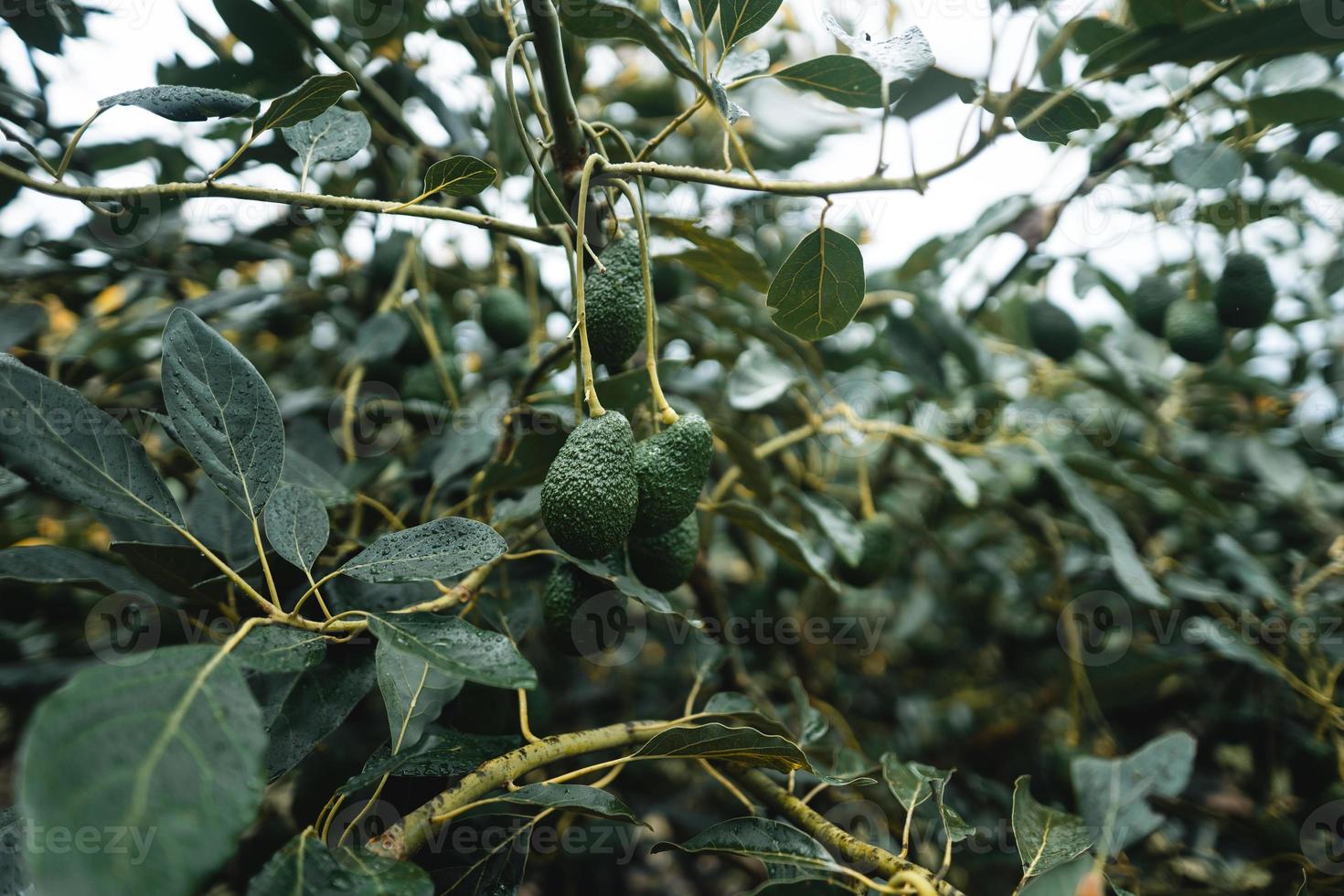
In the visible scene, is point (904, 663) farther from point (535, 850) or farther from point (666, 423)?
point (666, 423)

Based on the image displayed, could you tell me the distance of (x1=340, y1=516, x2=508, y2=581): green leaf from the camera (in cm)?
60

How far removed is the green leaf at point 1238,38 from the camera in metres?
0.64

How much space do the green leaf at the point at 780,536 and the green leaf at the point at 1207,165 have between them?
0.70 metres

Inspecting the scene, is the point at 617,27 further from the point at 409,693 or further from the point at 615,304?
the point at 409,693

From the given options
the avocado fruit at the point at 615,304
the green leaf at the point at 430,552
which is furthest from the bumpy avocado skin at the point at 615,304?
the green leaf at the point at 430,552


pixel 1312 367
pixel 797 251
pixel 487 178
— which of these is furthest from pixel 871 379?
pixel 1312 367

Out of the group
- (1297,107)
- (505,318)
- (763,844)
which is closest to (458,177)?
(505,318)

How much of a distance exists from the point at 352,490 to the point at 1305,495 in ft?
6.20

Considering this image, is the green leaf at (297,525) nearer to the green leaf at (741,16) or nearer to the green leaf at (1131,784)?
the green leaf at (741,16)

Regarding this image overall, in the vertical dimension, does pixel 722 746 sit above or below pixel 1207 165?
below

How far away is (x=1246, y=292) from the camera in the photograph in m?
1.20

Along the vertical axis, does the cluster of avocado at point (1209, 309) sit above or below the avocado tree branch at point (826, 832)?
above

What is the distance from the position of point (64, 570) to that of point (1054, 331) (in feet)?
4.78

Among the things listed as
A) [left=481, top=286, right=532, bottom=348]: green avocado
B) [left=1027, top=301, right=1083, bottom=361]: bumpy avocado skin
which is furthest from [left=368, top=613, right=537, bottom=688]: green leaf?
[left=1027, top=301, right=1083, bottom=361]: bumpy avocado skin
